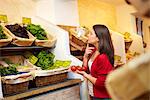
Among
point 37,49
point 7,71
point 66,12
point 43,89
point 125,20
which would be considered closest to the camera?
point 7,71

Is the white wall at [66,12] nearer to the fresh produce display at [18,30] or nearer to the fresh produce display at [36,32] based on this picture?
the fresh produce display at [36,32]

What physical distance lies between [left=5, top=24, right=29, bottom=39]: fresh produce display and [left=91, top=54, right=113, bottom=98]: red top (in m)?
0.84

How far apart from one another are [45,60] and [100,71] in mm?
841

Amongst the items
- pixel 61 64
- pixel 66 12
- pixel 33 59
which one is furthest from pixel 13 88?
pixel 66 12

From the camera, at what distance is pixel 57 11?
3131mm

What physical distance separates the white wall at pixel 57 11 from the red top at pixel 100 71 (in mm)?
1257

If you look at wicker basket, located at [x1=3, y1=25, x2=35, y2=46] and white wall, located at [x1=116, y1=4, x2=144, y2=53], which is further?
white wall, located at [x1=116, y1=4, x2=144, y2=53]

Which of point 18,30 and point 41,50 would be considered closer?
point 18,30

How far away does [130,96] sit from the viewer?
51 cm

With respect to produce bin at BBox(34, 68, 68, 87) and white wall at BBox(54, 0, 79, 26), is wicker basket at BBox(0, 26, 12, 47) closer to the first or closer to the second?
produce bin at BBox(34, 68, 68, 87)

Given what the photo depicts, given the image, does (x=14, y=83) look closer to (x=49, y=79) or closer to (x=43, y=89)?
(x=43, y=89)

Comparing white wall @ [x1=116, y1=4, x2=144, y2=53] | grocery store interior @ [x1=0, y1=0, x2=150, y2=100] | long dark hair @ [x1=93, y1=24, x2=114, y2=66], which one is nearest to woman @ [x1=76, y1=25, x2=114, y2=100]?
long dark hair @ [x1=93, y1=24, x2=114, y2=66]

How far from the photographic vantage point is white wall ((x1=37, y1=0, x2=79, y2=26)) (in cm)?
310

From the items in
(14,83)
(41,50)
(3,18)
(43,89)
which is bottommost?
(43,89)
